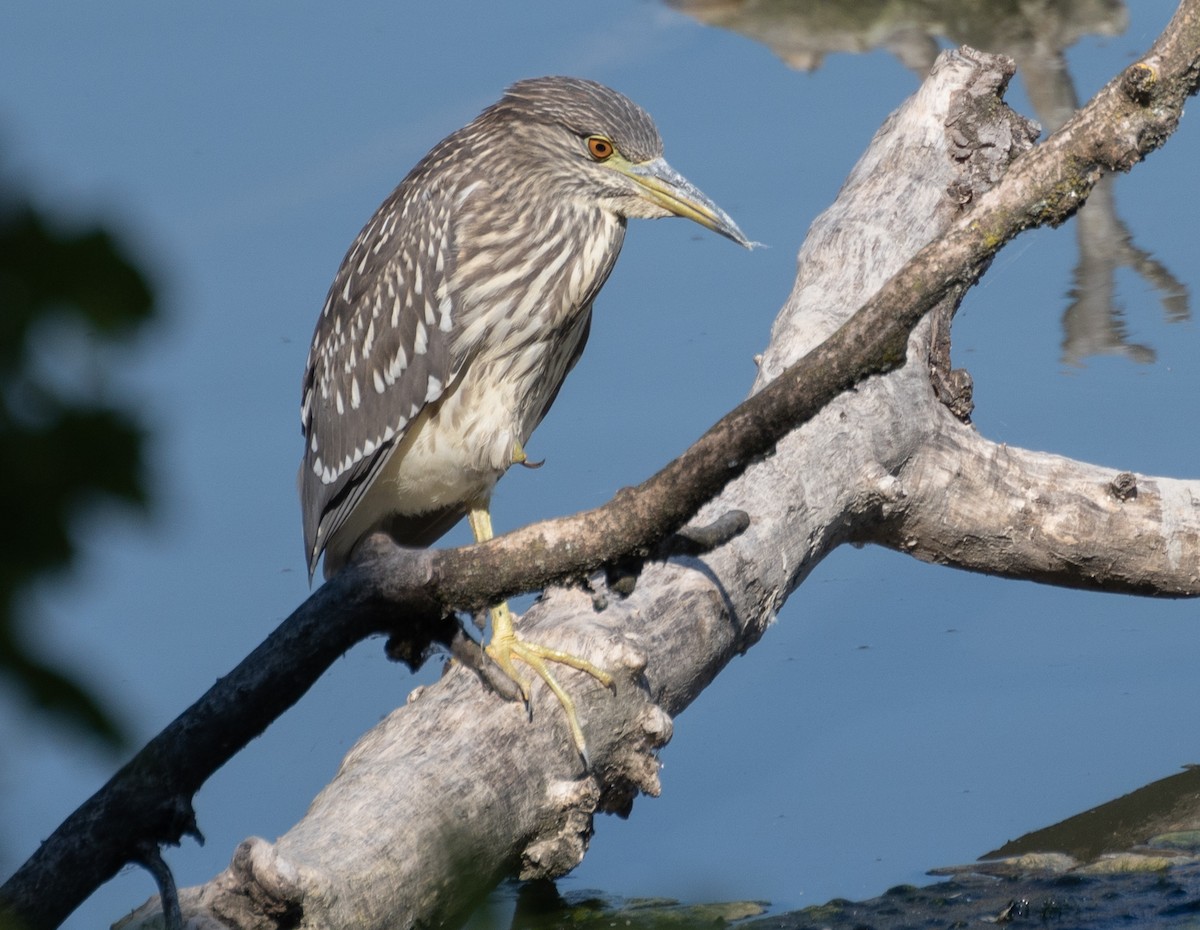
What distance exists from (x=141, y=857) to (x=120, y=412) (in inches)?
54.7

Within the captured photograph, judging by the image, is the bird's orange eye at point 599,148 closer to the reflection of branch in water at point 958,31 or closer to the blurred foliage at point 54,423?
the blurred foliage at point 54,423

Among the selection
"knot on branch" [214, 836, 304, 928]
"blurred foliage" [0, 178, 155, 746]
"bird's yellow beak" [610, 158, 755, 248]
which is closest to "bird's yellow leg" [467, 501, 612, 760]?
"knot on branch" [214, 836, 304, 928]

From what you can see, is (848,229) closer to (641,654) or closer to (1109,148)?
(641,654)

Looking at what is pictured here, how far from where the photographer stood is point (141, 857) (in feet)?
6.06

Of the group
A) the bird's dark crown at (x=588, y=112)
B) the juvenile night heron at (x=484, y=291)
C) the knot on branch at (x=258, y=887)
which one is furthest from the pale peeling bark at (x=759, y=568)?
the bird's dark crown at (x=588, y=112)

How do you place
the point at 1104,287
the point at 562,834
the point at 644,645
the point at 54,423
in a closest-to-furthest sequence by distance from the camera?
1. the point at 54,423
2. the point at 562,834
3. the point at 644,645
4. the point at 1104,287

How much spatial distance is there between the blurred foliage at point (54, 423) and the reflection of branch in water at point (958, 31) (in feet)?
22.0

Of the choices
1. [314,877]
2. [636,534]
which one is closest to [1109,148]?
[636,534]

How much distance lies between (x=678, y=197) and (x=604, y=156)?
0.29 metres

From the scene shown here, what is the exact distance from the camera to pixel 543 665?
3.45m

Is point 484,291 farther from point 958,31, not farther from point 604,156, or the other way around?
point 958,31

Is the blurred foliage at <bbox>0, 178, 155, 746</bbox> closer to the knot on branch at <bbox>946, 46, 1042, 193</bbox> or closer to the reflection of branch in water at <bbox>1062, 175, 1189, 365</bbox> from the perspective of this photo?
the knot on branch at <bbox>946, 46, 1042, 193</bbox>

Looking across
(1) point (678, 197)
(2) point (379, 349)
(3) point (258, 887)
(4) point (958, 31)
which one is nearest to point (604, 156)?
(1) point (678, 197)

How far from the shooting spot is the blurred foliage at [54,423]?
0.62 m
